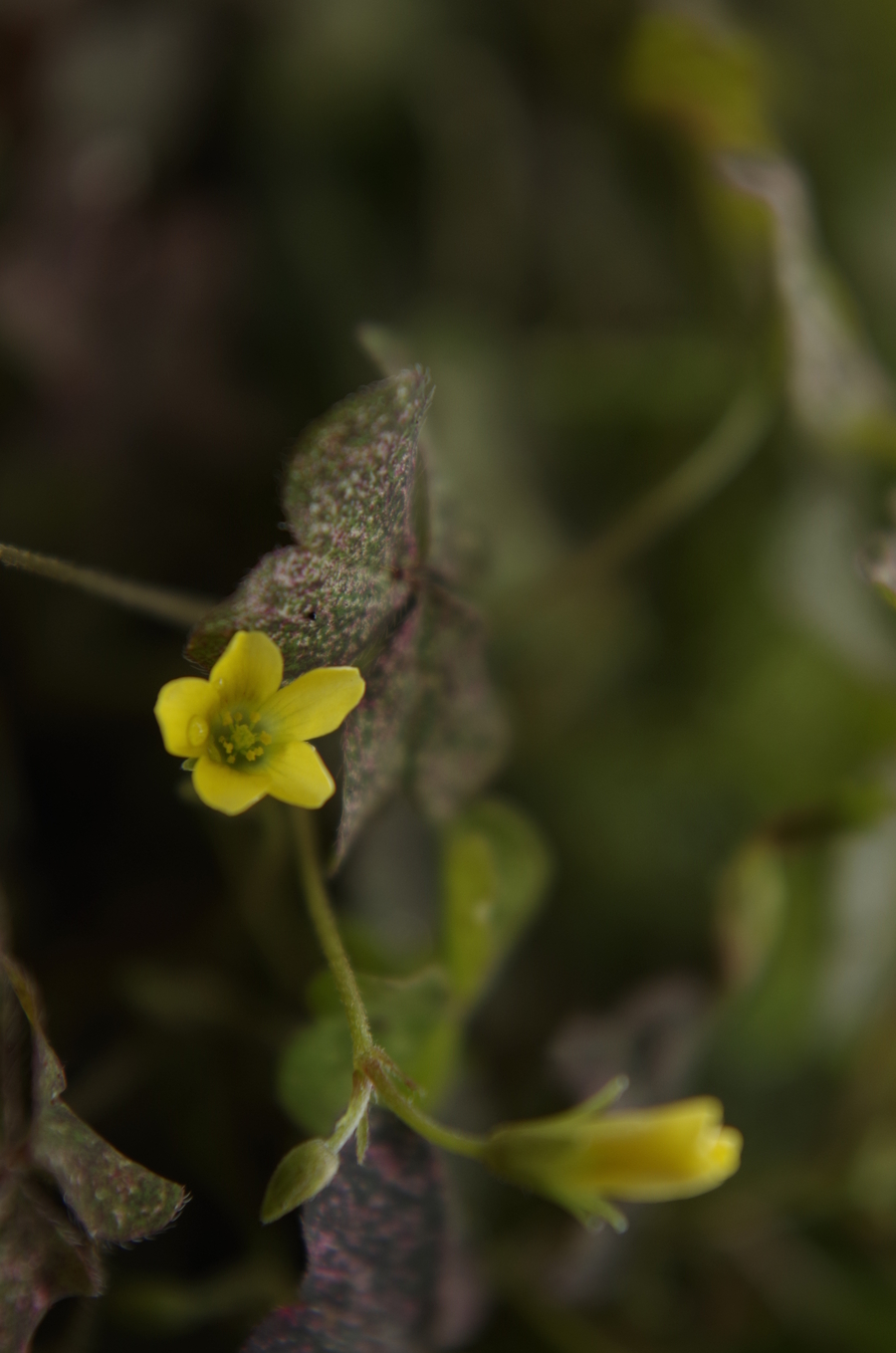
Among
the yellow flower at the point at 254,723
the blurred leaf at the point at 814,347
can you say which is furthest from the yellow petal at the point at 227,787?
the blurred leaf at the point at 814,347

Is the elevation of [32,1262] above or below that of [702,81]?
below

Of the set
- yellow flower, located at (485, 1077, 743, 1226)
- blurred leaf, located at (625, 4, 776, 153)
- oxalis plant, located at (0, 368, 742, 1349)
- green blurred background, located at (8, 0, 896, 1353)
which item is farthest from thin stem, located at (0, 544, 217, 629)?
blurred leaf, located at (625, 4, 776, 153)

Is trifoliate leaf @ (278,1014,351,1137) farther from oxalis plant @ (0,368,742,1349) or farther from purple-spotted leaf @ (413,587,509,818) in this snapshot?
purple-spotted leaf @ (413,587,509,818)

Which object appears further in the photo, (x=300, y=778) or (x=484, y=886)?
(x=484, y=886)

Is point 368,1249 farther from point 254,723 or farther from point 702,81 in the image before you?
point 702,81

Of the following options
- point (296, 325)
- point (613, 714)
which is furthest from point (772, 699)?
point (296, 325)

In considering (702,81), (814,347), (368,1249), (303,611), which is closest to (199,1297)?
(368,1249)

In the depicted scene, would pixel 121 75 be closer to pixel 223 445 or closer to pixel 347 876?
pixel 223 445
